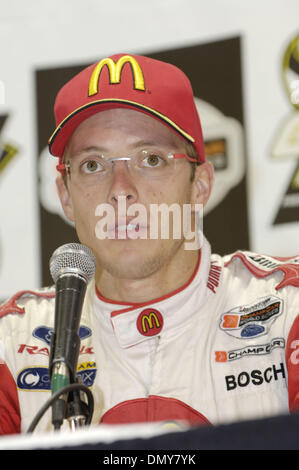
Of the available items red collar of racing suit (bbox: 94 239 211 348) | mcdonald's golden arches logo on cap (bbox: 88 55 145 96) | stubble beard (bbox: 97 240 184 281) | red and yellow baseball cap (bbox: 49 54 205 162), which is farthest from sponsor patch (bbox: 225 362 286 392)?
mcdonald's golden arches logo on cap (bbox: 88 55 145 96)

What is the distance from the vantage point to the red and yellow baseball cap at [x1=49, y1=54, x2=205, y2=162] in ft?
5.30

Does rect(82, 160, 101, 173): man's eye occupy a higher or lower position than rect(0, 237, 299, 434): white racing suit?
higher

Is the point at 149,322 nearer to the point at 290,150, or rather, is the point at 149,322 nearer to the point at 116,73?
the point at 116,73

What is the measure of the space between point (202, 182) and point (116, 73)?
0.36 meters

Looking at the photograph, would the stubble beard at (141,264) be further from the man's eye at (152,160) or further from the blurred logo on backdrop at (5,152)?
the blurred logo on backdrop at (5,152)

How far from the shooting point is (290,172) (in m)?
2.21

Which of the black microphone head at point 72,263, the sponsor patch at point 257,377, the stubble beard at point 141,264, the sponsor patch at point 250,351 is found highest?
the stubble beard at point 141,264

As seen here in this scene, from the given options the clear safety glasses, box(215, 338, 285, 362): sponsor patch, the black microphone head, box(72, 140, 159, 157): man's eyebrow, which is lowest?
box(215, 338, 285, 362): sponsor patch

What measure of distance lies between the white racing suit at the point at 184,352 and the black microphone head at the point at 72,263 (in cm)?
49

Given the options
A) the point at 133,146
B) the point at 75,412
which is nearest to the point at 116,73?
the point at 133,146

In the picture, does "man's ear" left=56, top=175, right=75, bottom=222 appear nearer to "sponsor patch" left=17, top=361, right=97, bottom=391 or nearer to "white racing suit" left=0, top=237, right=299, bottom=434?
"white racing suit" left=0, top=237, right=299, bottom=434

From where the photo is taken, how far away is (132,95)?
5.29 feet

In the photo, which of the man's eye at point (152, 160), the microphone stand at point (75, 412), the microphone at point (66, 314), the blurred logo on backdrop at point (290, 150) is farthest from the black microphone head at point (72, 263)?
the blurred logo on backdrop at point (290, 150)

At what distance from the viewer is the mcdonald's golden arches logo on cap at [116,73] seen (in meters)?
1.63
